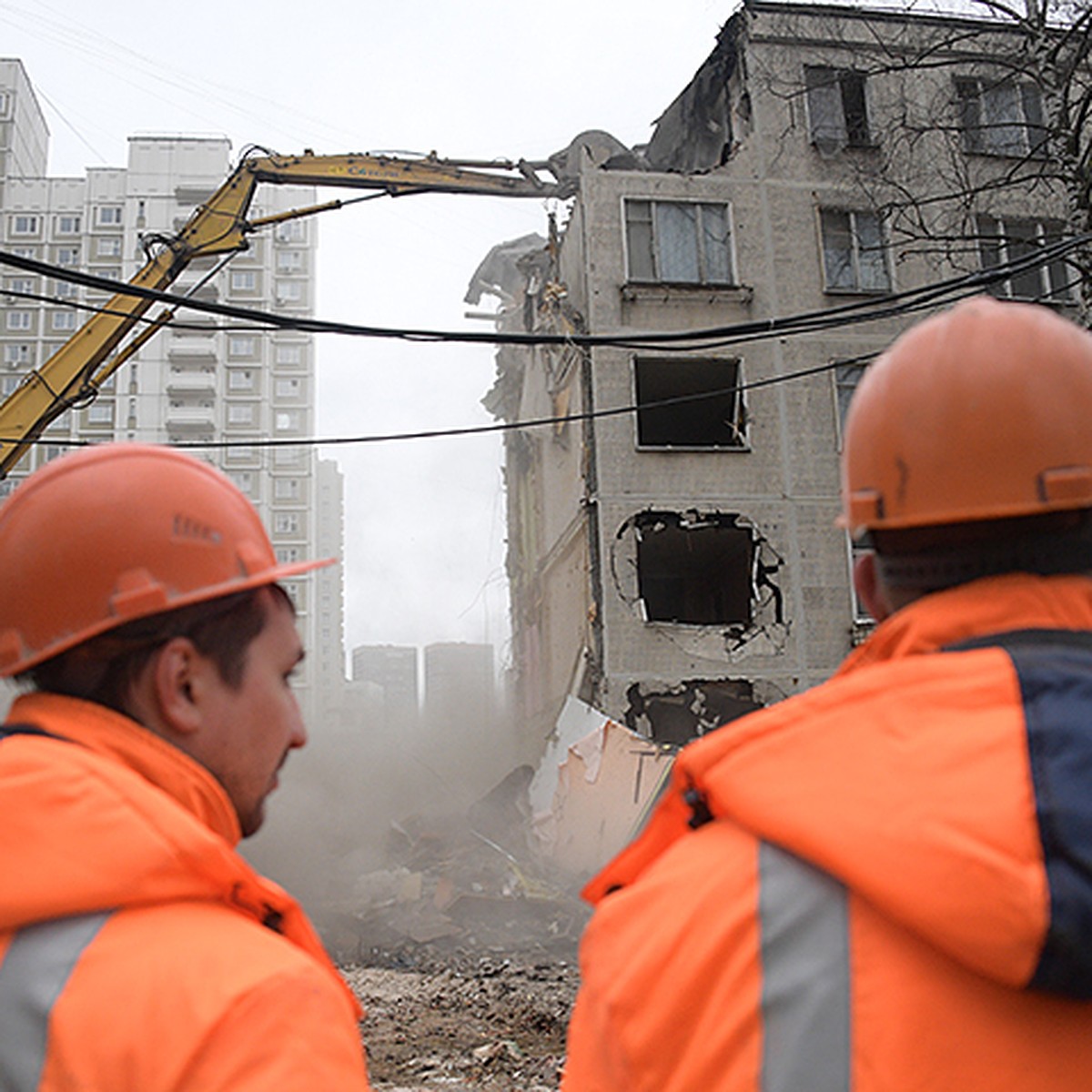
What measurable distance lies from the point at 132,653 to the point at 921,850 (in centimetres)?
105

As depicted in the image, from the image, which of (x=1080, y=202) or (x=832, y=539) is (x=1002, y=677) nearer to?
(x=1080, y=202)

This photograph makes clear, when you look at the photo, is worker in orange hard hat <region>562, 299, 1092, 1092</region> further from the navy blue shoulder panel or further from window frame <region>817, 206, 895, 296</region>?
window frame <region>817, 206, 895, 296</region>

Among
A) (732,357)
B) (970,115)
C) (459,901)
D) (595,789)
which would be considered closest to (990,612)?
(459,901)

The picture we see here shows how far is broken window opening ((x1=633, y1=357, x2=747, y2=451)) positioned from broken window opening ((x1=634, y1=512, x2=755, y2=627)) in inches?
55.6

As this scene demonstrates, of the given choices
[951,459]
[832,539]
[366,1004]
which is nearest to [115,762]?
[951,459]

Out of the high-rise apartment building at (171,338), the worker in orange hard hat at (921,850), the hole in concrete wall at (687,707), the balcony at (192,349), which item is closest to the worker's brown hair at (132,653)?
the worker in orange hard hat at (921,850)

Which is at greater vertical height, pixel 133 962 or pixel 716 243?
pixel 716 243

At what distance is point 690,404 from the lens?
19578mm

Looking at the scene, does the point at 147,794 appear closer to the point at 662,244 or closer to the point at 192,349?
the point at 662,244

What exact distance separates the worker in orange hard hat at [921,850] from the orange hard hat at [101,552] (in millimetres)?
744

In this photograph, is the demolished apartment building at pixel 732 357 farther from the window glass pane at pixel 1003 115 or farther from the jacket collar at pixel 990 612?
the jacket collar at pixel 990 612

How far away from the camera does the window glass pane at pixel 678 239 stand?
17.8 m

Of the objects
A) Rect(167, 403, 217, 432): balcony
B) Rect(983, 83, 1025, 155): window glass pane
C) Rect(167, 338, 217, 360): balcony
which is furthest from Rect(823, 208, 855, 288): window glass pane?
Rect(167, 338, 217, 360): balcony

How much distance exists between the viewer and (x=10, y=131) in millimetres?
66938
